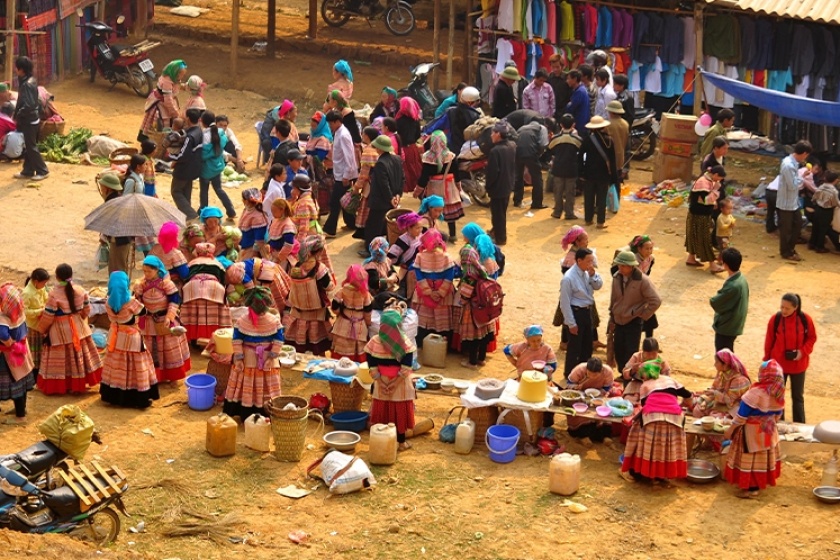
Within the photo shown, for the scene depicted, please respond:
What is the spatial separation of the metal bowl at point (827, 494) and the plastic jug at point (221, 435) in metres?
4.70

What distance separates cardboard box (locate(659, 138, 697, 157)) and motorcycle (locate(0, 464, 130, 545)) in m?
11.0

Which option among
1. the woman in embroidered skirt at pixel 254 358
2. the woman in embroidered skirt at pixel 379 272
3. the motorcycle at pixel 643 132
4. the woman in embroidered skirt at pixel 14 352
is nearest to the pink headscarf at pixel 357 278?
the woman in embroidered skirt at pixel 379 272

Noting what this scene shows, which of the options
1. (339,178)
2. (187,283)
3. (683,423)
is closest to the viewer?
(683,423)

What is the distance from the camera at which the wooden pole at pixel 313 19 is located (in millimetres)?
25538

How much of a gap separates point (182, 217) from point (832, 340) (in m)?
6.87

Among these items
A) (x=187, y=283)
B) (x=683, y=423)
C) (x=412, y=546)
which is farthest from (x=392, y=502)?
(x=187, y=283)

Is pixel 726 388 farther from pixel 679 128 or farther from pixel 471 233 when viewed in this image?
pixel 679 128

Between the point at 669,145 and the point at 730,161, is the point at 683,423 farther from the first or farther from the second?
the point at 730,161

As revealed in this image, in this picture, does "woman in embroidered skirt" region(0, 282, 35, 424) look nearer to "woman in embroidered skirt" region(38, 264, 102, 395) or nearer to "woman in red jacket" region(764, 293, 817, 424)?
"woman in embroidered skirt" region(38, 264, 102, 395)

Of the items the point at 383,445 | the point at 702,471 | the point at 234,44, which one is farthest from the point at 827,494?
the point at 234,44

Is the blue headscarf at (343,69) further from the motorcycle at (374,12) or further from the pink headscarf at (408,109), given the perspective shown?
the motorcycle at (374,12)

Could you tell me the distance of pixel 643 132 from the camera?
66.4 feet

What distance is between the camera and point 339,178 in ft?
55.1

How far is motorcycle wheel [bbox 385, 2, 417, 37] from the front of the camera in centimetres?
2578
